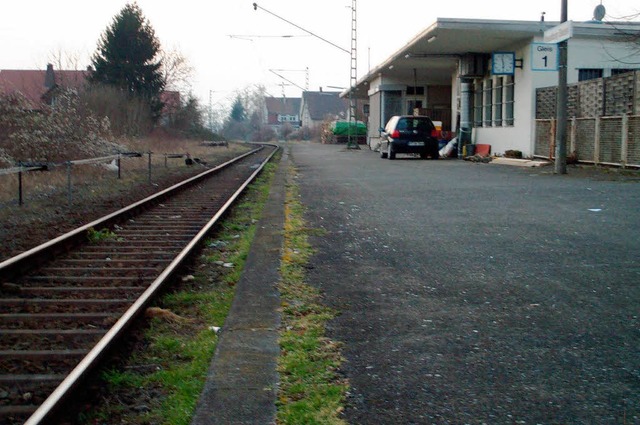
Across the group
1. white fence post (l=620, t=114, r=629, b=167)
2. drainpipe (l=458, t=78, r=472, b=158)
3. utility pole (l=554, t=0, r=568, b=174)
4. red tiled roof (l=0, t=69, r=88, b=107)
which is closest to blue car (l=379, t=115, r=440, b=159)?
drainpipe (l=458, t=78, r=472, b=158)

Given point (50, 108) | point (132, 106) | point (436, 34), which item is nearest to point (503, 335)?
point (50, 108)

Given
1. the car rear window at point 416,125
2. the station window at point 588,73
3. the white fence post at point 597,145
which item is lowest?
the white fence post at point 597,145

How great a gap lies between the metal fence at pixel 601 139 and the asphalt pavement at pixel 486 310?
7.06 meters

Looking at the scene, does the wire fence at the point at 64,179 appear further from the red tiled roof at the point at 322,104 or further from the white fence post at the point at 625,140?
the red tiled roof at the point at 322,104

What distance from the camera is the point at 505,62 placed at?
26359 millimetres

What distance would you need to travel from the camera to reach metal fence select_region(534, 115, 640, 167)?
18.2 metres

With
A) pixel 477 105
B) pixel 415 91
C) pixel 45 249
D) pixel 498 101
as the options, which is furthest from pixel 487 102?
pixel 45 249

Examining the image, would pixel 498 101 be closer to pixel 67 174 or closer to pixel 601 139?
pixel 601 139

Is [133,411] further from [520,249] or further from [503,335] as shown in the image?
[520,249]

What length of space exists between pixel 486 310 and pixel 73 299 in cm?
331

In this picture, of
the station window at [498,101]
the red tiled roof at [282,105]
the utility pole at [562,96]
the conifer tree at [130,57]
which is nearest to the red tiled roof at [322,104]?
the red tiled roof at [282,105]

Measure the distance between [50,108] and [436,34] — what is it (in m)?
13.5

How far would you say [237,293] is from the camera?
602 cm

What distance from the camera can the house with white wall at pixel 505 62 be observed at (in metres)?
24.0
